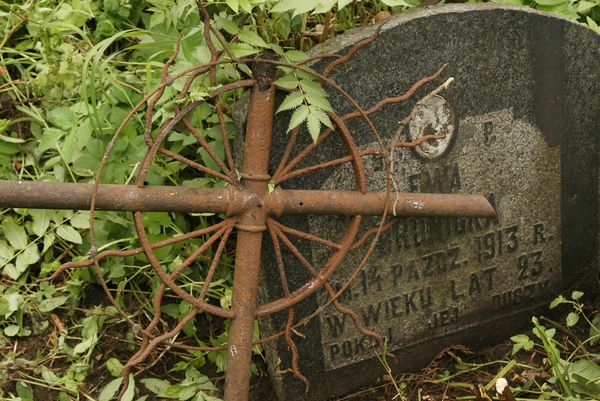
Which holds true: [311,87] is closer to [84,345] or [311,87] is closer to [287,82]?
[287,82]

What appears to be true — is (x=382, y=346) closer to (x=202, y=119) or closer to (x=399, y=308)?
(x=399, y=308)

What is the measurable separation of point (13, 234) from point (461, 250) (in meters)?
1.33

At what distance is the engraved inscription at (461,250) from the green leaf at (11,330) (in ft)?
2.92

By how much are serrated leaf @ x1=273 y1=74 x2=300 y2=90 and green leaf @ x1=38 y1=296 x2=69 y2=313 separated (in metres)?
1.02

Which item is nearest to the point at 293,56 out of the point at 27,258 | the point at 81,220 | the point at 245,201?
the point at 245,201

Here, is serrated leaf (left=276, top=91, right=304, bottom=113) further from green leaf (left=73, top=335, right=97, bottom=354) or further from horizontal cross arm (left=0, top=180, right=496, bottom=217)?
green leaf (left=73, top=335, right=97, bottom=354)

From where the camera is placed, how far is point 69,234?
2799 mm

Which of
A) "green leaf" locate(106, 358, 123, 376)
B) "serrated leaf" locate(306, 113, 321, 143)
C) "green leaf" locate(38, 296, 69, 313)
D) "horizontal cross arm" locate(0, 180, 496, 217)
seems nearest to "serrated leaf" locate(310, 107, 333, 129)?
"serrated leaf" locate(306, 113, 321, 143)

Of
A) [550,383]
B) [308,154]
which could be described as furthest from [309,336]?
[550,383]

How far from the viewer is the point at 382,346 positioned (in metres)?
2.59

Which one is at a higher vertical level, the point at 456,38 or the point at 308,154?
the point at 456,38

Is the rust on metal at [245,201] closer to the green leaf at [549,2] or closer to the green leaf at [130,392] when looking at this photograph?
the green leaf at [130,392]

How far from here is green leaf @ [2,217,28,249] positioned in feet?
9.24

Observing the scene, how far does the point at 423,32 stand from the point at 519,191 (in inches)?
24.2
